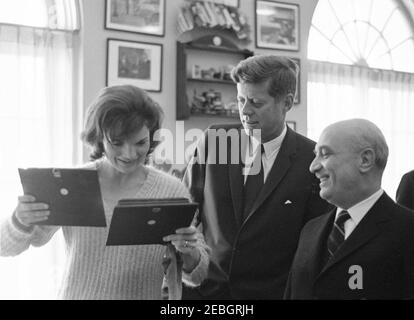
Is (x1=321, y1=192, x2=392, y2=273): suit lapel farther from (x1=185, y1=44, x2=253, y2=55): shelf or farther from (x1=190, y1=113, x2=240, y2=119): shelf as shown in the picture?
(x1=185, y1=44, x2=253, y2=55): shelf

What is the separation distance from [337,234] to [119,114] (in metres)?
0.85

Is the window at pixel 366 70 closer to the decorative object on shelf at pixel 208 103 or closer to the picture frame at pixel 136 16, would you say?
the decorative object on shelf at pixel 208 103

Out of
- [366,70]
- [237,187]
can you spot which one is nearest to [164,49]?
[366,70]

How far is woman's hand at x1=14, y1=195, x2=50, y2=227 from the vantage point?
1857 mm

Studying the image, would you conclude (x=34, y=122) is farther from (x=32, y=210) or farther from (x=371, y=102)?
(x=371, y=102)

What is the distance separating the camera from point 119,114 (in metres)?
1.99

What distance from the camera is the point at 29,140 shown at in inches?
201

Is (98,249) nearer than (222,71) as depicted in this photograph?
Yes

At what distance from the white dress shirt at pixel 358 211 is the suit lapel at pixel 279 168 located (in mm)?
426

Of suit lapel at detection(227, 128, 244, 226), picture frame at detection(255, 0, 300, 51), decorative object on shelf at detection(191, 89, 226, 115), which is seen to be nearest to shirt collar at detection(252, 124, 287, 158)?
suit lapel at detection(227, 128, 244, 226)
